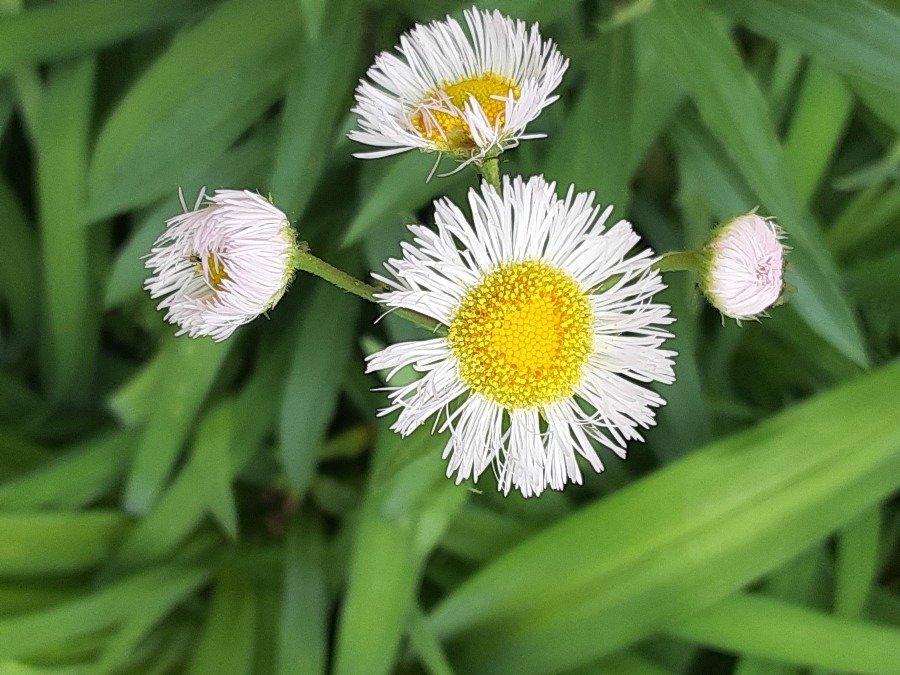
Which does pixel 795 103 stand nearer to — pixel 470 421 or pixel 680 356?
pixel 680 356

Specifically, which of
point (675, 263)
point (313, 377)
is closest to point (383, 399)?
point (313, 377)

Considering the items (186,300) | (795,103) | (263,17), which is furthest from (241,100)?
(795,103)

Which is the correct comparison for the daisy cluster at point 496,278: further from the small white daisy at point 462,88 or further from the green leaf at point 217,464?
the green leaf at point 217,464

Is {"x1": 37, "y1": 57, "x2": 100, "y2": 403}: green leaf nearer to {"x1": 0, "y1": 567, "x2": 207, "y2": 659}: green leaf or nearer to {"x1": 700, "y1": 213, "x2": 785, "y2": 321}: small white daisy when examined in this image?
{"x1": 0, "y1": 567, "x2": 207, "y2": 659}: green leaf

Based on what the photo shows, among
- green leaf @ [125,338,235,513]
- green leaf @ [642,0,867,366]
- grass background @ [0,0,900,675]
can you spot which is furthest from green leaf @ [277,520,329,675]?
green leaf @ [642,0,867,366]

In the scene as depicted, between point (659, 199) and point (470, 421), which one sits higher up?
point (659, 199)

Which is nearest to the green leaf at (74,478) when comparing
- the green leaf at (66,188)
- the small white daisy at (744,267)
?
the green leaf at (66,188)
